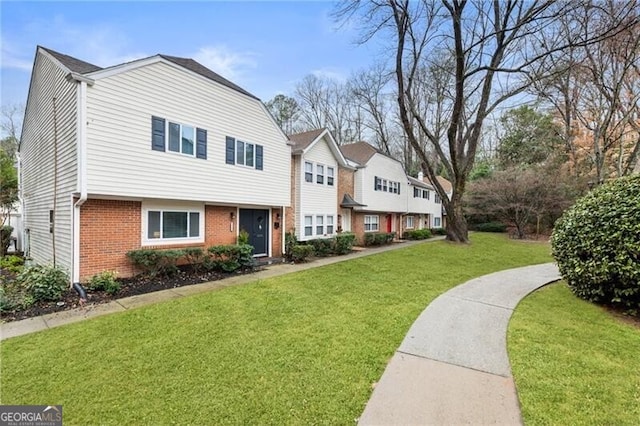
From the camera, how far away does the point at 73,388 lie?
3424 mm

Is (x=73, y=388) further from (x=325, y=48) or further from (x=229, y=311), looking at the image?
(x=325, y=48)

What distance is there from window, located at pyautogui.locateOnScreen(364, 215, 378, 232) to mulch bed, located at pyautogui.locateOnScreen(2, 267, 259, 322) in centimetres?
1107

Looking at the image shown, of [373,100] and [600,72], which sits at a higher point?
[373,100]

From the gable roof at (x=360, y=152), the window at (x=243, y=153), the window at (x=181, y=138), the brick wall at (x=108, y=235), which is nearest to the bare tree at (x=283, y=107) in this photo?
the gable roof at (x=360, y=152)

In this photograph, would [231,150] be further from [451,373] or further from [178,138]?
[451,373]

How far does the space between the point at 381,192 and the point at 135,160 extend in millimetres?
15393

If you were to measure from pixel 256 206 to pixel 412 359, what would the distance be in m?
9.53

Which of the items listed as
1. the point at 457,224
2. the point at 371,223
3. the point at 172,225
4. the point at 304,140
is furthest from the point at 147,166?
the point at 457,224

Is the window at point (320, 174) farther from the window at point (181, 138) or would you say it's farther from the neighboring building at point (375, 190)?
the window at point (181, 138)

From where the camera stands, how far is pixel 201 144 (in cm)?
981

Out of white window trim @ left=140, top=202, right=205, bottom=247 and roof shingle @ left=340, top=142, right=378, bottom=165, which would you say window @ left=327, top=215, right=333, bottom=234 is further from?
white window trim @ left=140, top=202, right=205, bottom=247

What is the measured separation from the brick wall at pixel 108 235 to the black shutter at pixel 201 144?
2.42m

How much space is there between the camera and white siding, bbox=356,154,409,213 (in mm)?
18500

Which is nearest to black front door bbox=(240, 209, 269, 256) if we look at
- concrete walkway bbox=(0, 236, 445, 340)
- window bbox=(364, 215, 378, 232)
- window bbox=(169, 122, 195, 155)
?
concrete walkway bbox=(0, 236, 445, 340)
